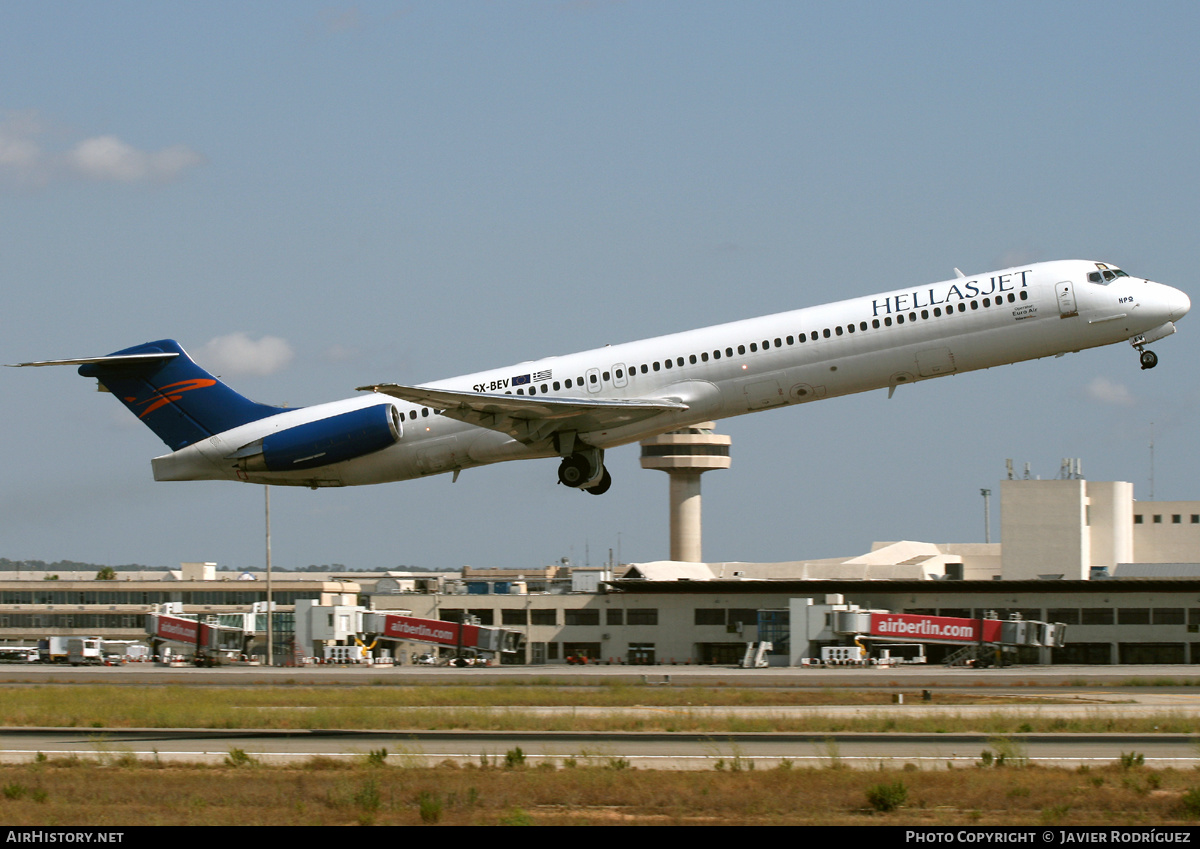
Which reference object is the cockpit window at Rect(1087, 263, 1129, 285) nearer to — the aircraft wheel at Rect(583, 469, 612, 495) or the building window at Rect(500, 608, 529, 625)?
the aircraft wheel at Rect(583, 469, 612, 495)

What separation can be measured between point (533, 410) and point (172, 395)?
11.7 meters

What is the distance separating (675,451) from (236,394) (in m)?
77.4

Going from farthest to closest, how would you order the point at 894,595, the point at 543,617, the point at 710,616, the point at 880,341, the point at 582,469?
1. the point at 543,617
2. the point at 710,616
3. the point at 894,595
4. the point at 582,469
5. the point at 880,341

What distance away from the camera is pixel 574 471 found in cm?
3744

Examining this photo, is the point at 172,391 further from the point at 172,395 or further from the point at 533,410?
the point at 533,410

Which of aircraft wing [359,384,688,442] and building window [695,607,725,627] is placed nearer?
aircraft wing [359,384,688,442]

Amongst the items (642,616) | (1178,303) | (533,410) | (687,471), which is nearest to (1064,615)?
(642,616)

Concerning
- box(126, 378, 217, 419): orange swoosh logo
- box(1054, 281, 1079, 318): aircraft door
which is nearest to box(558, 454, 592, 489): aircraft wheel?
box(126, 378, 217, 419): orange swoosh logo

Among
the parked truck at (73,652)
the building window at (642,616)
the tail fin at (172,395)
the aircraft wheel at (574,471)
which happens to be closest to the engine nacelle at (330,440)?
the tail fin at (172,395)

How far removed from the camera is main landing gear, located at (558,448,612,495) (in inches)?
1470

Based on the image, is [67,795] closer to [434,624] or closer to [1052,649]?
[434,624]

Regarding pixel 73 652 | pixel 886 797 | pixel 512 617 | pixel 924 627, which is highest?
pixel 886 797

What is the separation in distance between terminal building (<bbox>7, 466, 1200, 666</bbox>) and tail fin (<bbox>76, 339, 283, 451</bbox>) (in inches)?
1025
